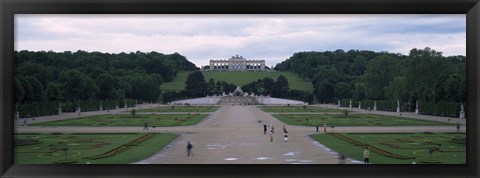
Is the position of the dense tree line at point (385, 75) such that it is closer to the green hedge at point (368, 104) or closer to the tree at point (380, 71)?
the tree at point (380, 71)

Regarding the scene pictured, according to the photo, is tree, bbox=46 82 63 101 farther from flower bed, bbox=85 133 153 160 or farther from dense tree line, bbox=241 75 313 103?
dense tree line, bbox=241 75 313 103

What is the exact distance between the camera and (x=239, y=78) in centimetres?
6894

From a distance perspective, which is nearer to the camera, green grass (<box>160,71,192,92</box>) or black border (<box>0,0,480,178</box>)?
black border (<box>0,0,480,178</box>)

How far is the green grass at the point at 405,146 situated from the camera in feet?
41.2

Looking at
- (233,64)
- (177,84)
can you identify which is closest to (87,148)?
(177,84)

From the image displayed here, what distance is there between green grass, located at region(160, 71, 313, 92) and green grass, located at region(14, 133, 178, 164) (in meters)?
30.7

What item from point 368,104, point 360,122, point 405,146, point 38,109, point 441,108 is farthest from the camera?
point 368,104

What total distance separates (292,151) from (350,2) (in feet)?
30.6

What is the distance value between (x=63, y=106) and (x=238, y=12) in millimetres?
33093

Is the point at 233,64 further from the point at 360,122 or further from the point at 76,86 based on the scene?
the point at 360,122

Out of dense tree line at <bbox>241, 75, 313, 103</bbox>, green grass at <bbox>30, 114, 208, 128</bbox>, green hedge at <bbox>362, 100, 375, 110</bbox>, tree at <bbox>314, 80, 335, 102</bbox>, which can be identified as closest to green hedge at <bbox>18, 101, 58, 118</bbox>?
green grass at <bbox>30, 114, 208, 128</bbox>

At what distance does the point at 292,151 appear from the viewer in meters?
14.3

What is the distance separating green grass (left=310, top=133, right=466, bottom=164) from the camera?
12552 millimetres

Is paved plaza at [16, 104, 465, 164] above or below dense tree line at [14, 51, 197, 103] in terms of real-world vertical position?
below
